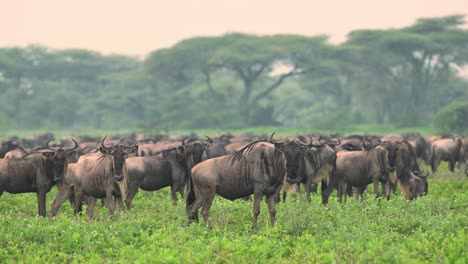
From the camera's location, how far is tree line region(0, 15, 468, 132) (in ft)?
192

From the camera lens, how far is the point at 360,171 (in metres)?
14.1

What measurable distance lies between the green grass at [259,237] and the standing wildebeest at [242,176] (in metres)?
0.37

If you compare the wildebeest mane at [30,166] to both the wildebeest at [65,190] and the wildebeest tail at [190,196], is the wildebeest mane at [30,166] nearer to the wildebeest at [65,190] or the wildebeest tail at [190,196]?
the wildebeest at [65,190]

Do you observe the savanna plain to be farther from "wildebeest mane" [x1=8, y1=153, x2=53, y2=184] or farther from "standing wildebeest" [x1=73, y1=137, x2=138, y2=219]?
"wildebeest mane" [x1=8, y1=153, x2=53, y2=184]

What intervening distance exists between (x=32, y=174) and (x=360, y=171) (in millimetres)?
6426

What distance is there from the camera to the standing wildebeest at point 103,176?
11438 mm

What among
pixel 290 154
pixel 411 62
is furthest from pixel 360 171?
pixel 411 62

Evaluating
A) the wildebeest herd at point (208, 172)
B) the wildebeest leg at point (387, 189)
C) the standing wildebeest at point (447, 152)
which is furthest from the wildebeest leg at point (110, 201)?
the standing wildebeest at point (447, 152)

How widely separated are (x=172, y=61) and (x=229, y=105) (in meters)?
8.87

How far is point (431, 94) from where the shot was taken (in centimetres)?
6247

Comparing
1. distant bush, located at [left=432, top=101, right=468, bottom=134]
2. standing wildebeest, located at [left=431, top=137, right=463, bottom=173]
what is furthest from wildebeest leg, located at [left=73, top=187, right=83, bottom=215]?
distant bush, located at [left=432, top=101, right=468, bottom=134]

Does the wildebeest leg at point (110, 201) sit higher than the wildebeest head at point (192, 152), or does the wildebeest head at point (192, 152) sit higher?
the wildebeest head at point (192, 152)

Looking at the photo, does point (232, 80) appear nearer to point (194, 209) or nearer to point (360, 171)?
point (360, 171)

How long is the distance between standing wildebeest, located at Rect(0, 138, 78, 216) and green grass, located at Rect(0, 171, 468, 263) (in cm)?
142
